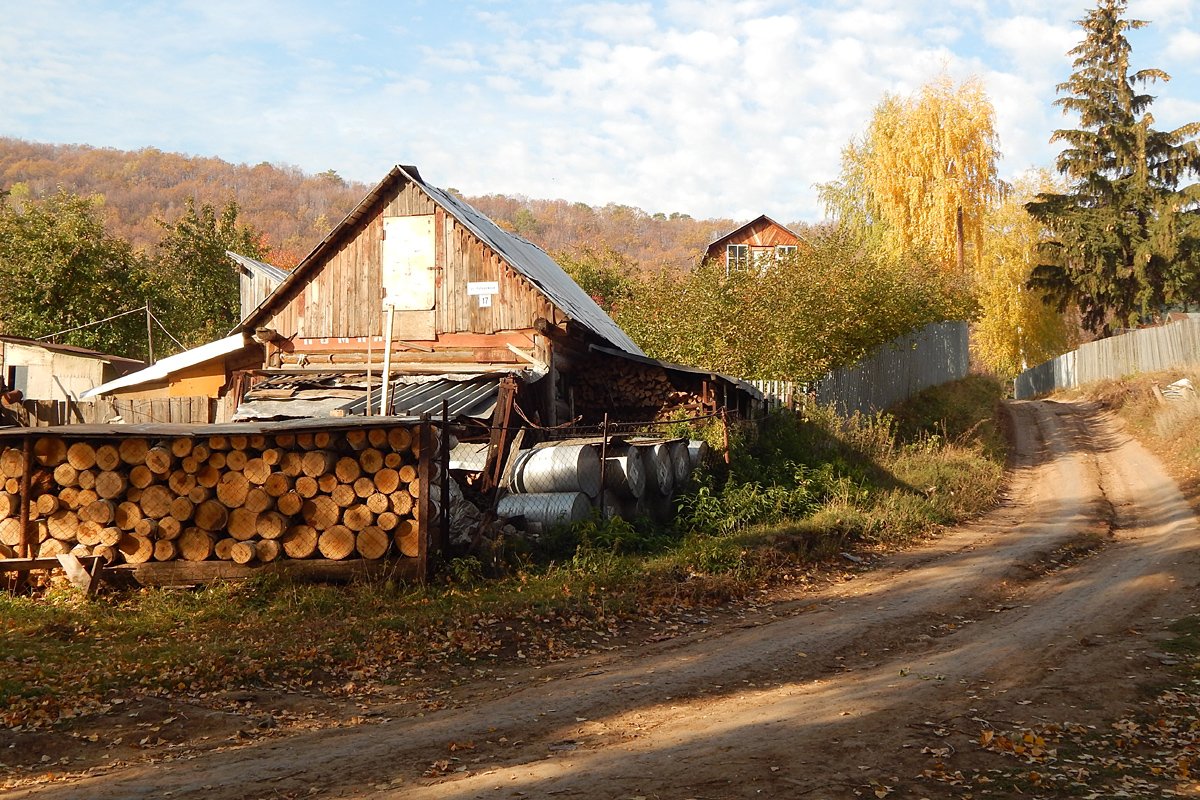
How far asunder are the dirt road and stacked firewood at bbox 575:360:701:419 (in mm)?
6620

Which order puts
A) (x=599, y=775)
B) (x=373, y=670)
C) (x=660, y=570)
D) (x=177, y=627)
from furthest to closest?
(x=660, y=570), (x=177, y=627), (x=373, y=670), (x=599, y=775)

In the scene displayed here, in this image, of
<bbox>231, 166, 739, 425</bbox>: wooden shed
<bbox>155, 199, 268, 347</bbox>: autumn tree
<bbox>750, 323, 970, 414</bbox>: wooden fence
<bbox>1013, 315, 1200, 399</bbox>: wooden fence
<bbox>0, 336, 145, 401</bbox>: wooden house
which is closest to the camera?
<bbox>231, 166, 739, 425</bbox>: wooden shed

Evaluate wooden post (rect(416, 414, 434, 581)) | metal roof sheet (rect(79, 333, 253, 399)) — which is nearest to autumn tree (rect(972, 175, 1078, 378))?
metal roof sheet (rect(79, 333, 253, 399))

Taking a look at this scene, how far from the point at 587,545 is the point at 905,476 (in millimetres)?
8889

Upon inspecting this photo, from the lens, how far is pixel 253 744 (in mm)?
6777

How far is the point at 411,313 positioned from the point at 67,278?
16.3 meters

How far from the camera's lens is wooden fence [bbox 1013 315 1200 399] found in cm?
3212

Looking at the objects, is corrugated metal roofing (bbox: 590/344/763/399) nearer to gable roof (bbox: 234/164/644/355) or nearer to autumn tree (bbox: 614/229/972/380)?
gable roof (bbox: 234/164/644/355)

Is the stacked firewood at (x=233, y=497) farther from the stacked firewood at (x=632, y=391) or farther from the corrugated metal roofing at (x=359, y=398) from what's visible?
the stacked firewood at (x=632, y=391)

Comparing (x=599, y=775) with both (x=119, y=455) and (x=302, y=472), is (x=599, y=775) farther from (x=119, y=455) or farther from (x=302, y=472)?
(x=119, y=455)

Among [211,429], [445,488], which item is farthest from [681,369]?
[211,429]

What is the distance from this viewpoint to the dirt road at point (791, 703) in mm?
5871

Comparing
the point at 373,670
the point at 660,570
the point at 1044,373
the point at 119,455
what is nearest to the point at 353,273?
the point at 119,455

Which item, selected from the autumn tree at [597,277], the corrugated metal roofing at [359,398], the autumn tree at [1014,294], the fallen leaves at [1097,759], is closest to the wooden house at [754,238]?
the autumn tree at [597,277]
